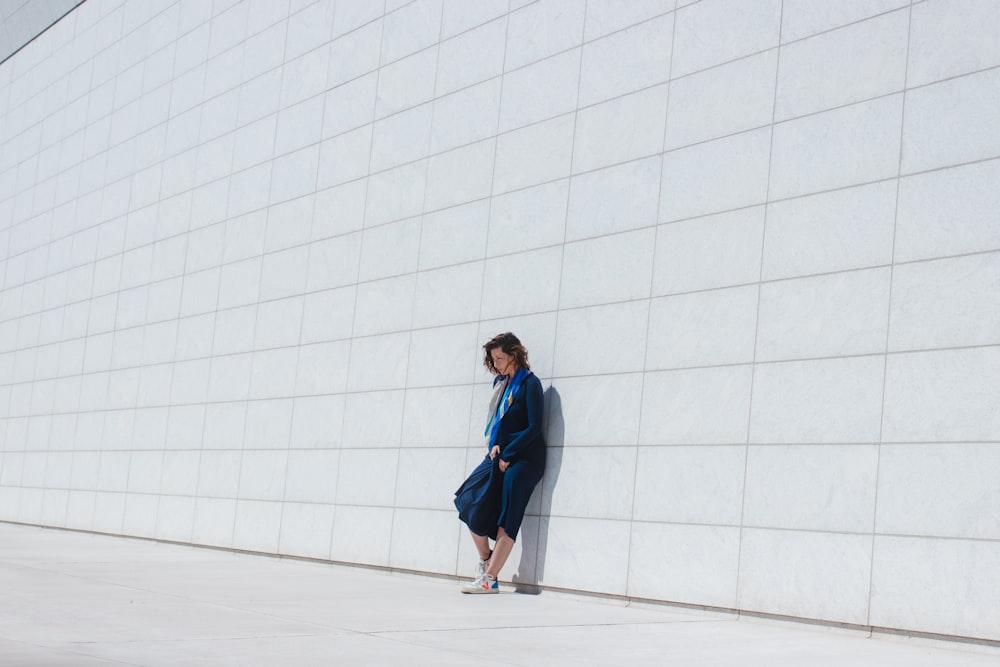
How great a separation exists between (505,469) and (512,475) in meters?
0.08

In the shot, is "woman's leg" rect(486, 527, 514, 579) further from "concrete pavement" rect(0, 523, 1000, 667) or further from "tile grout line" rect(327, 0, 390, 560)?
"tile grout line" rect(327, 0, 390, 560)

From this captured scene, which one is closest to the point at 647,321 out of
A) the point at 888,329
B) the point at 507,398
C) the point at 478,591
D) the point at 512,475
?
the point at 507,398

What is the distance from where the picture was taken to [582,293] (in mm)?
8320

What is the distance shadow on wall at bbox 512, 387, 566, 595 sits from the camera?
821cm

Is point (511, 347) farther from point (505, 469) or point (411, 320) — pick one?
point (411, 320)

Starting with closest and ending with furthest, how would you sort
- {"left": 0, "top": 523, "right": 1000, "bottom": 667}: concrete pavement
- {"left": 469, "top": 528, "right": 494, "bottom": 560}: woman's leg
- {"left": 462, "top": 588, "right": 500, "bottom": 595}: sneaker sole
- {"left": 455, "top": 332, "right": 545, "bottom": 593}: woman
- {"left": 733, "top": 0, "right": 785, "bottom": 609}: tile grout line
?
{"left": 0, "top": 523, "right": 1000, "bottom": 667}: concrete pavement
{"left": 733, "top": 0, "right": 785, "bottom": 609}: tile grout line
{"left": 462, "top": 588, "right": 500, "bottom": 595}: sneaker sole
{"left": 455, "top": 332, "right": 545, "bottom": 593}: woman
{"left": 469, "top": 528, "right": 494, "bottom": 560}: woman's leg

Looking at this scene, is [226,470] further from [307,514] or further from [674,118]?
[674,118]

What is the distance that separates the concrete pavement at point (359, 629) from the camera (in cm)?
467

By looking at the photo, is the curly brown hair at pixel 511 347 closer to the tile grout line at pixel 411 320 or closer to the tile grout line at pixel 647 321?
the tile grout line at pixel 647 321

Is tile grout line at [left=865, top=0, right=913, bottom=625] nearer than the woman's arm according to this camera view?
Yes

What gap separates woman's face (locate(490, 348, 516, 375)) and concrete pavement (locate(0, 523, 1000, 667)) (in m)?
1.59

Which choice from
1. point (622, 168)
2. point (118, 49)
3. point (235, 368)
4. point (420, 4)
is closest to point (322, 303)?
point (235, 368)

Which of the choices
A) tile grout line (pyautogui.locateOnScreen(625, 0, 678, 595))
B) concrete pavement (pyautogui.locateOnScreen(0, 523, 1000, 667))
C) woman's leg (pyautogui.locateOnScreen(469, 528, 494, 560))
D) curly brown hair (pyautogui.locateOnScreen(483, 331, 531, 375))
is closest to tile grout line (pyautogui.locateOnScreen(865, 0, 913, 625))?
concrete pavement (pyautogui.locateOnScreen(0, 523, 1000, 667))

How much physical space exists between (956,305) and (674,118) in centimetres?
257
